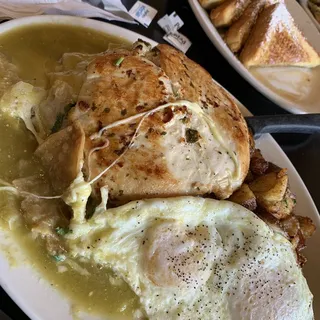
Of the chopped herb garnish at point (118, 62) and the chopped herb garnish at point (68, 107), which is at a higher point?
the chopped herb garnish at point (118, 62)

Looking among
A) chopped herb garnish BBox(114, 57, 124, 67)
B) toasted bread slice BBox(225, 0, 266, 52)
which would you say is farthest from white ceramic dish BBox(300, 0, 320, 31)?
chopped herb garnish BBox(114, 57, 124, 67)

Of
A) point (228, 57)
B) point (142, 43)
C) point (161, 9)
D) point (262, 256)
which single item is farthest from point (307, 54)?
point (262, 256)

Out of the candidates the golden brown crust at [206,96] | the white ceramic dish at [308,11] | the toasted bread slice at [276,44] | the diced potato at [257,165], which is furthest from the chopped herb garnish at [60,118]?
the white ceramic dish at [308,11]

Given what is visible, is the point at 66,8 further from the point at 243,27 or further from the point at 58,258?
the point at 58,258

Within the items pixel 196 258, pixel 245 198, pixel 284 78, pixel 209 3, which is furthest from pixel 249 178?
pixel 209 3

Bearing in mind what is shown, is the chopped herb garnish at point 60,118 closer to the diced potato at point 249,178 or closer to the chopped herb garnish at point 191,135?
the chopped herb garnish at point 191,135

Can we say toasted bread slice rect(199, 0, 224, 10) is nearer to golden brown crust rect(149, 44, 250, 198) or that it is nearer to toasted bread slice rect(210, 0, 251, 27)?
toasted bread slice rect(210, 0, 251, 27)
